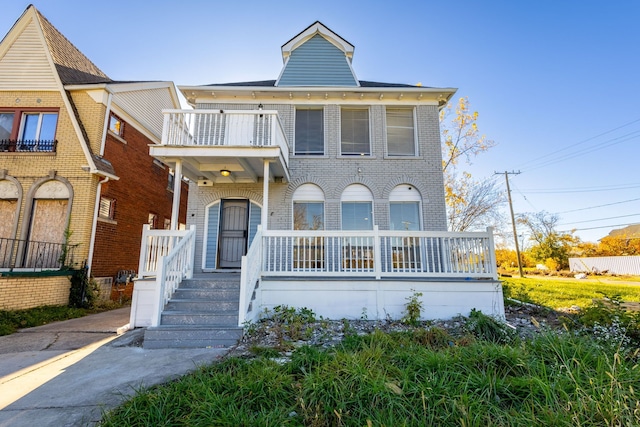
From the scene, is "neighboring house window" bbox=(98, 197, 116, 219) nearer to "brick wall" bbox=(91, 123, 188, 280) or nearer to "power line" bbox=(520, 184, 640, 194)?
"brick wall" bbox=(91, 123, 188, 280)

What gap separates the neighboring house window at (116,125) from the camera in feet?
34.0

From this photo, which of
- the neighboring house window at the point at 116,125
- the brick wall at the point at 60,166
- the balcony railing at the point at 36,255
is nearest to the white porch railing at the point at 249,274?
the brick wall at the point at 60,166

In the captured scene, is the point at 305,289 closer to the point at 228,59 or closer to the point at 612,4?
the point at 228,59

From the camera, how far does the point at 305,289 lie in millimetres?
6211

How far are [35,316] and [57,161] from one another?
198 inches

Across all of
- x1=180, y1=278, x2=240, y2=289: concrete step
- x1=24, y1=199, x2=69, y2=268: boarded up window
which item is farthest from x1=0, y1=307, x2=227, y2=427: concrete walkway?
x1=24, y1=199, x2=69, y2=268: boarded up window

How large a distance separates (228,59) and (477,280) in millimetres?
10330

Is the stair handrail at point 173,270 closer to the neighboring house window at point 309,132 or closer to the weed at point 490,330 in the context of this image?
the neighboring house window at point 309,132

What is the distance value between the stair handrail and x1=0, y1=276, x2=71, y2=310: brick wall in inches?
201

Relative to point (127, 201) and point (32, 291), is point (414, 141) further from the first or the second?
point (32, 291)

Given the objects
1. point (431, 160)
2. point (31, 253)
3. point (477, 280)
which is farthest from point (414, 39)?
point (31, 253)

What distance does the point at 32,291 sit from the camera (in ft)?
25.2

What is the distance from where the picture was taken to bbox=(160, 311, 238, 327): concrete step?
505 cm

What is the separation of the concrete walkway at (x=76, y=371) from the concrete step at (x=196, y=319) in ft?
1.88
